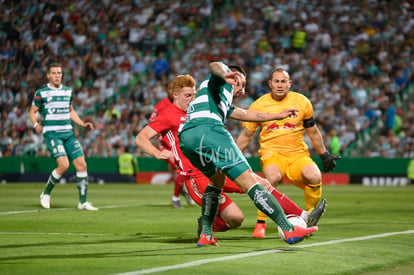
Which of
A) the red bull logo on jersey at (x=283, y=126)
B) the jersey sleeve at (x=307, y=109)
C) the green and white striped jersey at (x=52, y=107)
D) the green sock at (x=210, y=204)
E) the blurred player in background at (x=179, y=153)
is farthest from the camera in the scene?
the green and white striped jersey at (x=52, y=107)

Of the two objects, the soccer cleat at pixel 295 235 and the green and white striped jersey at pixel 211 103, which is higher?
the green and white striped jersey at pixel 211 103

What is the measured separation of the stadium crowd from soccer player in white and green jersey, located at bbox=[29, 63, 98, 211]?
44.8 ft

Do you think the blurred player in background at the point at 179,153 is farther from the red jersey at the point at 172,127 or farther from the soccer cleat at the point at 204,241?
the soccer cleat at the point at 204,241

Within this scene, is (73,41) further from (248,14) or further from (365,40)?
(365,40)

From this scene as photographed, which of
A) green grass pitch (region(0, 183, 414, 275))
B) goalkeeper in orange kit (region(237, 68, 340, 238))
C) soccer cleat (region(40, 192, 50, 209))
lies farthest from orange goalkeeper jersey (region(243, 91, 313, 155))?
soccer cleat (region(40, 192, 50, 209))

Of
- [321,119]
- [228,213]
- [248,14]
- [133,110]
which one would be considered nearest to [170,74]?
[133,110]

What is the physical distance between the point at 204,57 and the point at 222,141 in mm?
23930

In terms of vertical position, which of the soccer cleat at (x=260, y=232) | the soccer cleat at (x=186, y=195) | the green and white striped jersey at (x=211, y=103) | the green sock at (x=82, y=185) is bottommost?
the soccer cleat at (x=186, y=195)

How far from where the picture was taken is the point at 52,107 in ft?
49.8

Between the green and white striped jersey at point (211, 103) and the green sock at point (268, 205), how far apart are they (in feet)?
2.67

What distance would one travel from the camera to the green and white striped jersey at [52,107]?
1516cm

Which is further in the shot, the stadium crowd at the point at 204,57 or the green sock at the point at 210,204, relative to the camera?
the stadium crowd at the point at 204,57

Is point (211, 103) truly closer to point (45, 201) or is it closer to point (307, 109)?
point (307, 109)

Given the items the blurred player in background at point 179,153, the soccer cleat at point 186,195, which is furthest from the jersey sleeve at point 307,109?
the soccer cleat at point 186,195
